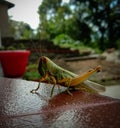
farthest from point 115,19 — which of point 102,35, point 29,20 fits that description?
point 29,20

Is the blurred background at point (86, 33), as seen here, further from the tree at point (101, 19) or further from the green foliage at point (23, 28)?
the green foliage at point (23, 28)

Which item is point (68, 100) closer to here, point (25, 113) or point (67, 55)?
point (25, 113)

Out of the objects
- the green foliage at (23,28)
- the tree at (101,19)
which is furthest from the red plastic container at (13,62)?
the tree at (101,19)

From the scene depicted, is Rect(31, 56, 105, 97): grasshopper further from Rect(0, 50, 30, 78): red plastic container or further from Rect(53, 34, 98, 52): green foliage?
Rect(53, 34, 98, 52): green foliage

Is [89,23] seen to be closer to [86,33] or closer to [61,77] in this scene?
[86,33]

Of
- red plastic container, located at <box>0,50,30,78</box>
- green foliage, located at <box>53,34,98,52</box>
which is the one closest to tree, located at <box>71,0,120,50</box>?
green foliage, located at <box>53,34,98,52</box>

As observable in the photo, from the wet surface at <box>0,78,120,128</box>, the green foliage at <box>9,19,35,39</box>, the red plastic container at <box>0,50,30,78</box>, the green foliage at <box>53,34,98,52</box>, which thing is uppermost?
the wet surface at <box>0,78,120,128</box>

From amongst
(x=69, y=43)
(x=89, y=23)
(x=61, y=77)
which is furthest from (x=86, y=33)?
(x=61, y=77)
